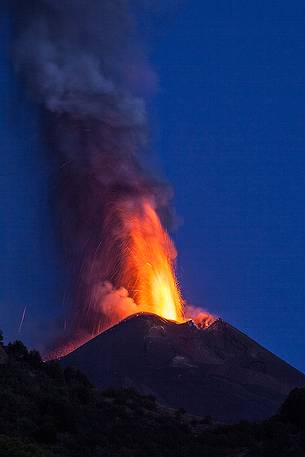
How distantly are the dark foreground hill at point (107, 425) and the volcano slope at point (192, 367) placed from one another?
78.6 feet

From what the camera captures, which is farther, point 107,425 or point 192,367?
point 192,367

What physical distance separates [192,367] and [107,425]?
4579 cm

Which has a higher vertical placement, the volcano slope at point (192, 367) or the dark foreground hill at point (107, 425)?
the volcano slope at point (192, 367)

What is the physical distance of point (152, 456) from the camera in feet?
105

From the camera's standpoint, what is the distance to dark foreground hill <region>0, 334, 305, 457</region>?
98.2ft

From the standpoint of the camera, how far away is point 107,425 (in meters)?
35.4

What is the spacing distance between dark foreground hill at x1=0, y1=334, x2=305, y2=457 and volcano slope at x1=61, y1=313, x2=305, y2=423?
23968 millimetres

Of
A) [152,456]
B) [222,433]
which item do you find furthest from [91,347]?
[152,456]

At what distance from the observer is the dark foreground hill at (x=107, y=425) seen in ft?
98.2

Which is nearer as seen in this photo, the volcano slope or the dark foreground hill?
the dark foreground hill

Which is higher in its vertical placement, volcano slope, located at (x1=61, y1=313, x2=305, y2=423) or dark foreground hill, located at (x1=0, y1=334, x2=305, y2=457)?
volcano slope, located at (x1=61, y1=313, x2=305, y2=423)

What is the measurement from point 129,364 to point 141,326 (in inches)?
303

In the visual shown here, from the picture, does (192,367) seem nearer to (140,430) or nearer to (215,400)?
(215,400)

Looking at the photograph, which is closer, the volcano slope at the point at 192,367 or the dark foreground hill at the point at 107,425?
the dark foreground hill at the point at 107,425
